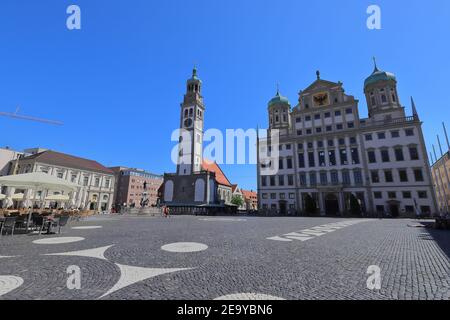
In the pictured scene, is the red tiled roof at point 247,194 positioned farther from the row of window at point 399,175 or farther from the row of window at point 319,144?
the row of window at point 399,175

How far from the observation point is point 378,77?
43656mm

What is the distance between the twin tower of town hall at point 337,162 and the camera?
34594mm

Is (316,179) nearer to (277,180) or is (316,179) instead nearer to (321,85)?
(277,180)

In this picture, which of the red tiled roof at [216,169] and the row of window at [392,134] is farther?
the red tiled roof at [216,169]

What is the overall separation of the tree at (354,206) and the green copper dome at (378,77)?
1029 inches

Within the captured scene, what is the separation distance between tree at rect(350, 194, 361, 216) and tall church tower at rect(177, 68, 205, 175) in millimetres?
33554

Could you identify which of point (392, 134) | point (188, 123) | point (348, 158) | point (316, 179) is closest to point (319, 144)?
point (348, 158)

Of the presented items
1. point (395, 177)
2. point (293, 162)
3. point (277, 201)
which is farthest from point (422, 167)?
point (277, 201)

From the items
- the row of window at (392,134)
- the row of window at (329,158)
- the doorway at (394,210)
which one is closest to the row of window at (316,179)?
the row of window at (329,158)

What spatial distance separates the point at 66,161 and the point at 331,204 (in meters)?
59.8

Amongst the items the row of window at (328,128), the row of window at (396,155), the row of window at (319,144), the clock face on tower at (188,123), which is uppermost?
the clock face on tower at (188,123)
